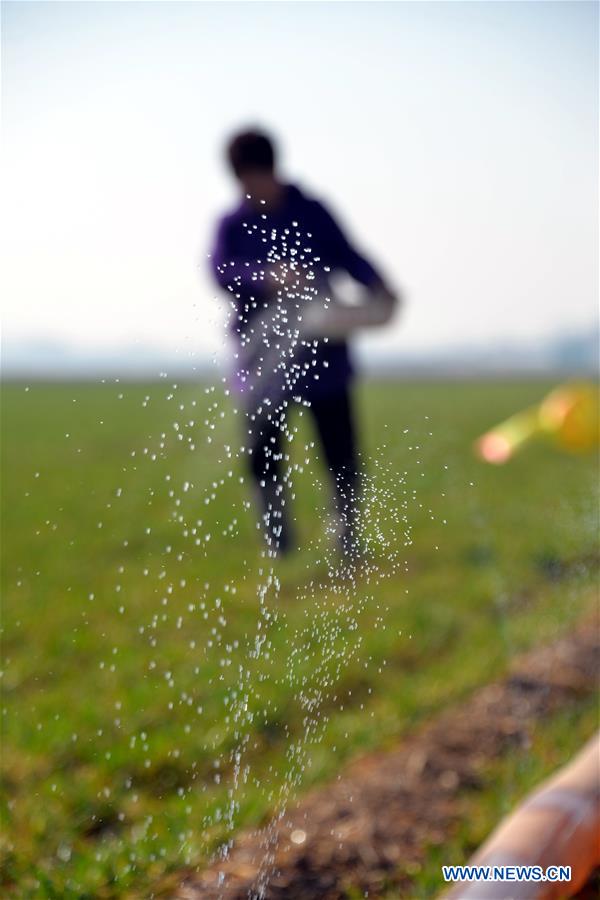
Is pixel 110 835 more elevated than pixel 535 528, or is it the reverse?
pixel 535 528

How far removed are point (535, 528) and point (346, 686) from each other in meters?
2.41

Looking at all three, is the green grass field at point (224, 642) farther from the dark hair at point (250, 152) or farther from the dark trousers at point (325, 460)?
the dark hair at point (250, 152)

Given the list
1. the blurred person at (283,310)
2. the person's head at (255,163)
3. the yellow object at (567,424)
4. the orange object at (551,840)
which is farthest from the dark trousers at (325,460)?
the yellow object at (567,424)

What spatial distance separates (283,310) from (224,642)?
1.96 metres

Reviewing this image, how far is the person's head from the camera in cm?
158

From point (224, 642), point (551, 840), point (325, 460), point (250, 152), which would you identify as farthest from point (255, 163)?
point (224, 642)

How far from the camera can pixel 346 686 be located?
2902 mm

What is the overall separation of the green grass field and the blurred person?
0.06m

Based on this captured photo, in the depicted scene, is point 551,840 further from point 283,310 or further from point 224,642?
point 224,642

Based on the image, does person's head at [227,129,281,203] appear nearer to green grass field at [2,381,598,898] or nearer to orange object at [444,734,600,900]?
green grass field at [2,381,598,898]

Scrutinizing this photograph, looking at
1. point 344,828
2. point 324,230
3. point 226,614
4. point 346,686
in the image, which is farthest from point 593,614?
point 324,230

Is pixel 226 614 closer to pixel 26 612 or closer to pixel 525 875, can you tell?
pixel 26 612

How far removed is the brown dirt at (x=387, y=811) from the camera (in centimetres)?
174

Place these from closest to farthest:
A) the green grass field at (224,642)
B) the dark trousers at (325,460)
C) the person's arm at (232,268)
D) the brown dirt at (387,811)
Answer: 1. the person's arm at (232,268)
2. the dark trousers at (325,460)
3. the green grass field at (224,642)
4. the brown dirt at (387,811)
